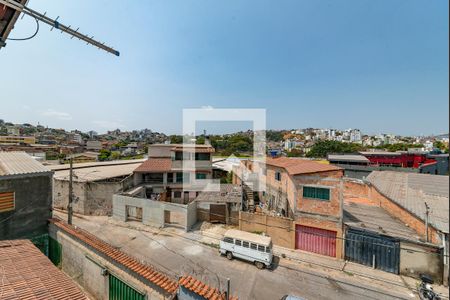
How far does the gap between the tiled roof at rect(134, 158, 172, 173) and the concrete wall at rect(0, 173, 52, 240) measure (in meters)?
11.5

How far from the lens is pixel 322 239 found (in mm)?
14953

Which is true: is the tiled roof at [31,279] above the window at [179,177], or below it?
below

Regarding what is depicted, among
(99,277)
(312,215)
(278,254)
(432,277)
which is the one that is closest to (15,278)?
(99,277)

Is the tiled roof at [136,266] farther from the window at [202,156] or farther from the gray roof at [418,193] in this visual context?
the window at [202,156]

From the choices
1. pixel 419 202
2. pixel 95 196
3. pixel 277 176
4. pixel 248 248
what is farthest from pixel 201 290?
pixel 95 196

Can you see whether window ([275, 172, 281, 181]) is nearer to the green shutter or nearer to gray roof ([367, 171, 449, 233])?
gray roof ([367, 171, 449, 233])

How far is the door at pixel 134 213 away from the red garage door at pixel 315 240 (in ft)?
47.0

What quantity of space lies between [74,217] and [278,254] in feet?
64.4

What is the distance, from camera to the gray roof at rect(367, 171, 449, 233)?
12.2 meters

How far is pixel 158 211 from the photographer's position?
18.9m

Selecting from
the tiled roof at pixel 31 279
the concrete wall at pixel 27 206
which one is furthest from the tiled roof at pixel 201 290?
the concrete wall at pixel 27 206

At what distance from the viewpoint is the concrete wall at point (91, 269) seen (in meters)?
7.72

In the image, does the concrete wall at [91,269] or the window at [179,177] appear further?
the window at [179,177]

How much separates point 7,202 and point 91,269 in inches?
265
